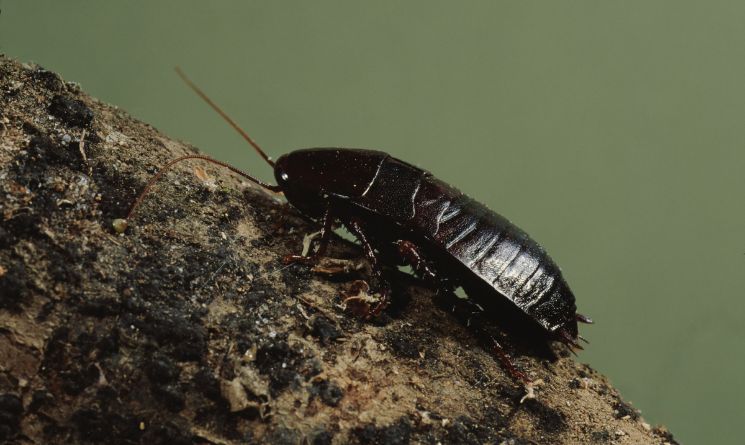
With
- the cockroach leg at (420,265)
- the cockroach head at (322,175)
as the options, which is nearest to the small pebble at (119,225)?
the cockroach head at (322,175)

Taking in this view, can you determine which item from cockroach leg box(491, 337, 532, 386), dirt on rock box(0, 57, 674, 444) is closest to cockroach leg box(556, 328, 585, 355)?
dirt on rock box(0, 57, 674, 444)

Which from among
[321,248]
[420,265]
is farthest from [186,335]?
[420,265]

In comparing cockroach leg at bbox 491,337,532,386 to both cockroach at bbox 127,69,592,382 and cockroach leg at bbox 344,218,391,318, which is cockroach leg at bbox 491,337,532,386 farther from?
cockroach leg at bbox 344,218,391,318

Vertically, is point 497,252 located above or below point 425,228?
above

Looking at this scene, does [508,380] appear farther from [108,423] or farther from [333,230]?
[108,423]

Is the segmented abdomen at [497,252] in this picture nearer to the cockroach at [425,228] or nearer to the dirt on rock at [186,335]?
the cockroach at [425,228]

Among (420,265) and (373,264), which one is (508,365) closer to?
(420,265)
